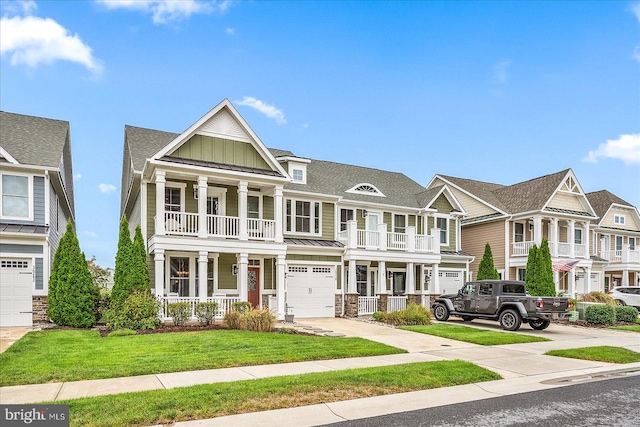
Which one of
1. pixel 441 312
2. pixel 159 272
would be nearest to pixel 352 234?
pixel 441 312

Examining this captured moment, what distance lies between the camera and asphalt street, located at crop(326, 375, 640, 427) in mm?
7168

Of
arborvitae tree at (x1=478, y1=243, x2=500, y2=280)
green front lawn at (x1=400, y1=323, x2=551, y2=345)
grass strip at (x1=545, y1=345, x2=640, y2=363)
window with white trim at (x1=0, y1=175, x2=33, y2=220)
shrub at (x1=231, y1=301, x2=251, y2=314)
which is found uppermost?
window with white trim at (x1=0, y1=175, x2=33, y2=220)

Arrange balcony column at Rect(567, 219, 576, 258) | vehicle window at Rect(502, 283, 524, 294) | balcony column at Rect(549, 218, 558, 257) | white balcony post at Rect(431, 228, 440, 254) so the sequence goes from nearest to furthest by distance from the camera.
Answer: vehicle window at Rect(502, 283, 524, 294) → white balcony post at Rect(431, 228, 440, 254) → balcony column at Rect(549, 218, 558, 257) → balcony column at Rect(567, 219, 576, 258)

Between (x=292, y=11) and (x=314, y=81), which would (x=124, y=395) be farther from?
(x=314, y=81)

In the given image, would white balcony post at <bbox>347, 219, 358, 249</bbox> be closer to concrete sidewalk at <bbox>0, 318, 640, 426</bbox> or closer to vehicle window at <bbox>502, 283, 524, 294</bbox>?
vehicle window at <bbox>502, 283, 524, 294</bbox>

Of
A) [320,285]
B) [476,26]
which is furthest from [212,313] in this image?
[476,26]

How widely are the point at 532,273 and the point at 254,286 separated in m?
16.6

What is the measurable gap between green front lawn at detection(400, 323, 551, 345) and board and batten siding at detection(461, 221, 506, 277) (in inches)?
583

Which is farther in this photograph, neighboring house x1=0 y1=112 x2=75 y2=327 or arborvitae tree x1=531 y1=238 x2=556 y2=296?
arborvitae tree x1=531 y1=238 x2=556 y2=296

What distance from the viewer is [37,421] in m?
6.93

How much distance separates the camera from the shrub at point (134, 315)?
1647 cm

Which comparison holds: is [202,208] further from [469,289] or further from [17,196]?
[469,289]

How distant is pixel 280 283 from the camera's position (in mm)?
21406

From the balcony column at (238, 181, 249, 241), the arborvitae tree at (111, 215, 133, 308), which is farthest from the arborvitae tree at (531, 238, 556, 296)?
the arborvitae tree at (111, 215, 133, 308)
